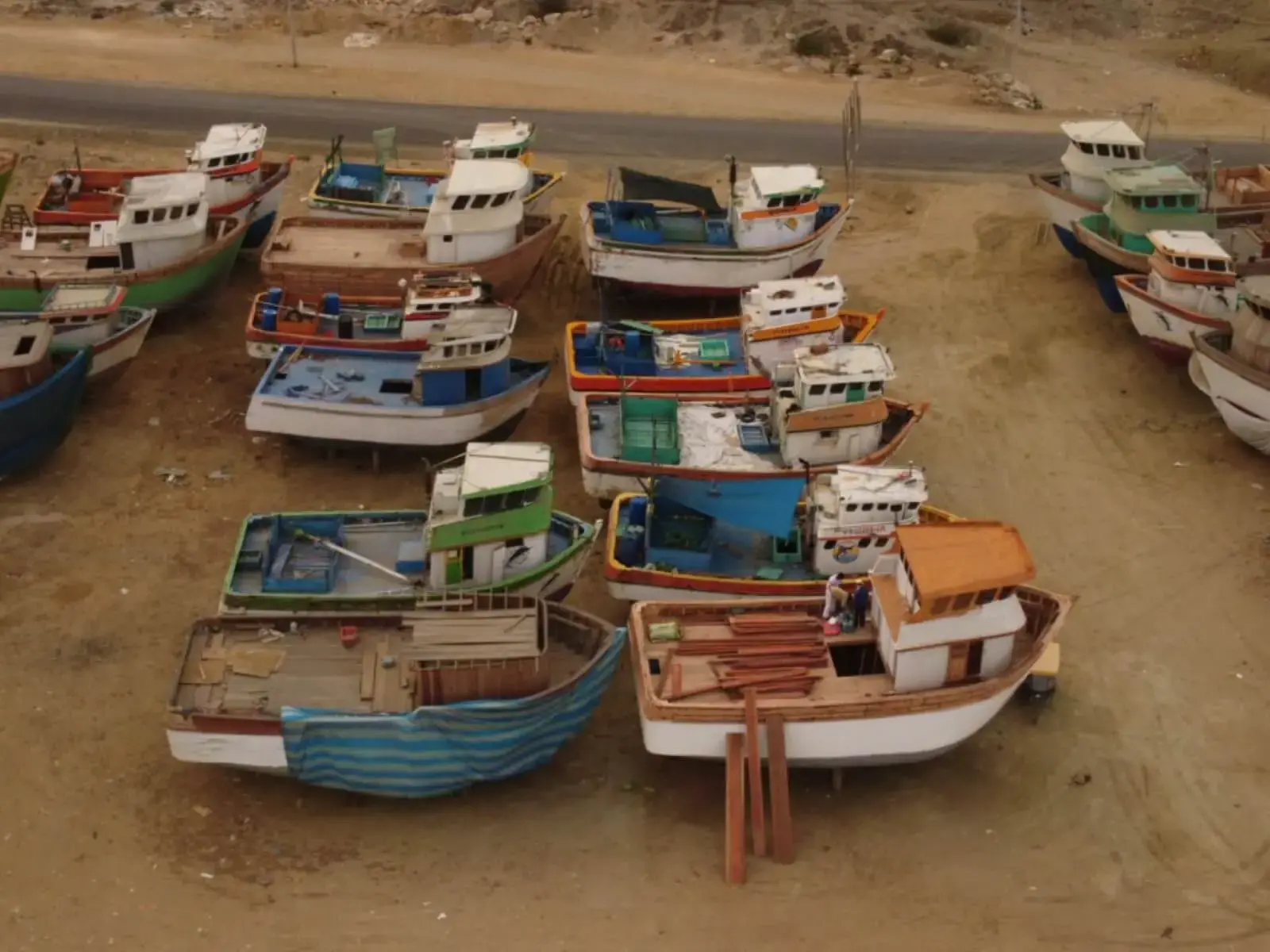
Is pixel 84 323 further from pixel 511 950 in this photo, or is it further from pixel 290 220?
pixel 511 950

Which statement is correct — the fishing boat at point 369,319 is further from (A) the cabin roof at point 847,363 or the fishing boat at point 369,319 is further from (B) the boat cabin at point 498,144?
(A) the cabin roof at point 847,363

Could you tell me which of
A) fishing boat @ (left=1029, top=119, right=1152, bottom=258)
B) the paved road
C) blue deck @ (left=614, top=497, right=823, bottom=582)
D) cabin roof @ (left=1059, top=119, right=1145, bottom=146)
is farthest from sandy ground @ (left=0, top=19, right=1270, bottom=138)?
blue deck @ (left=614, top=497, right=823, bottom=582)

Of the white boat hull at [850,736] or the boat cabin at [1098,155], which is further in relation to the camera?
the boat cabin at [1098,155]

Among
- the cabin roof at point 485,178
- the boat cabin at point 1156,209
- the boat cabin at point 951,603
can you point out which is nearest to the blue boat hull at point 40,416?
the cabin roof at point 485,178

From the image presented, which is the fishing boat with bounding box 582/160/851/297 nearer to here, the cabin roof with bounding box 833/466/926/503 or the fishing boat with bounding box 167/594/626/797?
the cabin roof with bounding box 833/466/926/503

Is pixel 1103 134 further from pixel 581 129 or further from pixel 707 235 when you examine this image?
pixel 581 129

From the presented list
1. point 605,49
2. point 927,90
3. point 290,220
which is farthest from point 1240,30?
point 290,220
